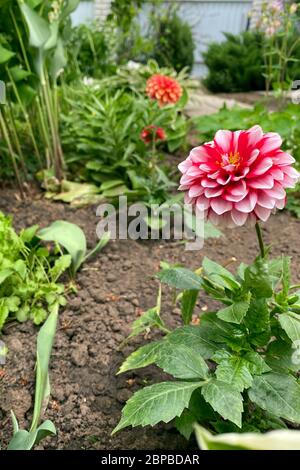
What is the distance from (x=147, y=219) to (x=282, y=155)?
43.8 inches

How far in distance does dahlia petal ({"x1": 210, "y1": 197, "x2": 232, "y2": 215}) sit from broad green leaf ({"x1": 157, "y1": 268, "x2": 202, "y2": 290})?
31 centimetres

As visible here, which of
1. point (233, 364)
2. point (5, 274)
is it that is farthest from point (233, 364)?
point (5, 274)

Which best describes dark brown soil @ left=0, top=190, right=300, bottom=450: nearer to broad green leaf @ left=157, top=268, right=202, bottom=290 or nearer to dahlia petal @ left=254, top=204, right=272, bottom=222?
broad green leaf @ left=157, top=268, right=202, bottom=290

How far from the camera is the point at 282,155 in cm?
87

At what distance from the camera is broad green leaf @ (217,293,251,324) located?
0.90 meters

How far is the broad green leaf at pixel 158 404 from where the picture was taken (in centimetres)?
83

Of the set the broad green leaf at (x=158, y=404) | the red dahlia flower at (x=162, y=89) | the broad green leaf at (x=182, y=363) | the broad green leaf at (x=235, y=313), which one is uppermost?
the red dahlia flower at (x=162, y=89)

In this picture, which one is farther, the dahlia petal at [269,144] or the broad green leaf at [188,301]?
the broad green leaf at [188,301]

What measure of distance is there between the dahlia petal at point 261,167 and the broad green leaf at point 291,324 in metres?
0.29

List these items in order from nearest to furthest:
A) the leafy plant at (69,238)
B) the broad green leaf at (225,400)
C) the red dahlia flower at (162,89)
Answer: the broad green leaf at (225,400) < the leafy plant at (69,238) < the red dahlia flower at (162,89)

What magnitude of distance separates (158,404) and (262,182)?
45 centimetres

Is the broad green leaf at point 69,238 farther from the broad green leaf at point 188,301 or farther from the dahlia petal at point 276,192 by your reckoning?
the dahlia petal at point 276,192

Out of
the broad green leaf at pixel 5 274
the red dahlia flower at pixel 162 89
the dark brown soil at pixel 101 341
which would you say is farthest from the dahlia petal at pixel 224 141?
the red dahlia flower at pixel 162 89

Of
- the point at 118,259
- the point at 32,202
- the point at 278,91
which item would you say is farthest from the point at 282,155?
the point at 278,91
